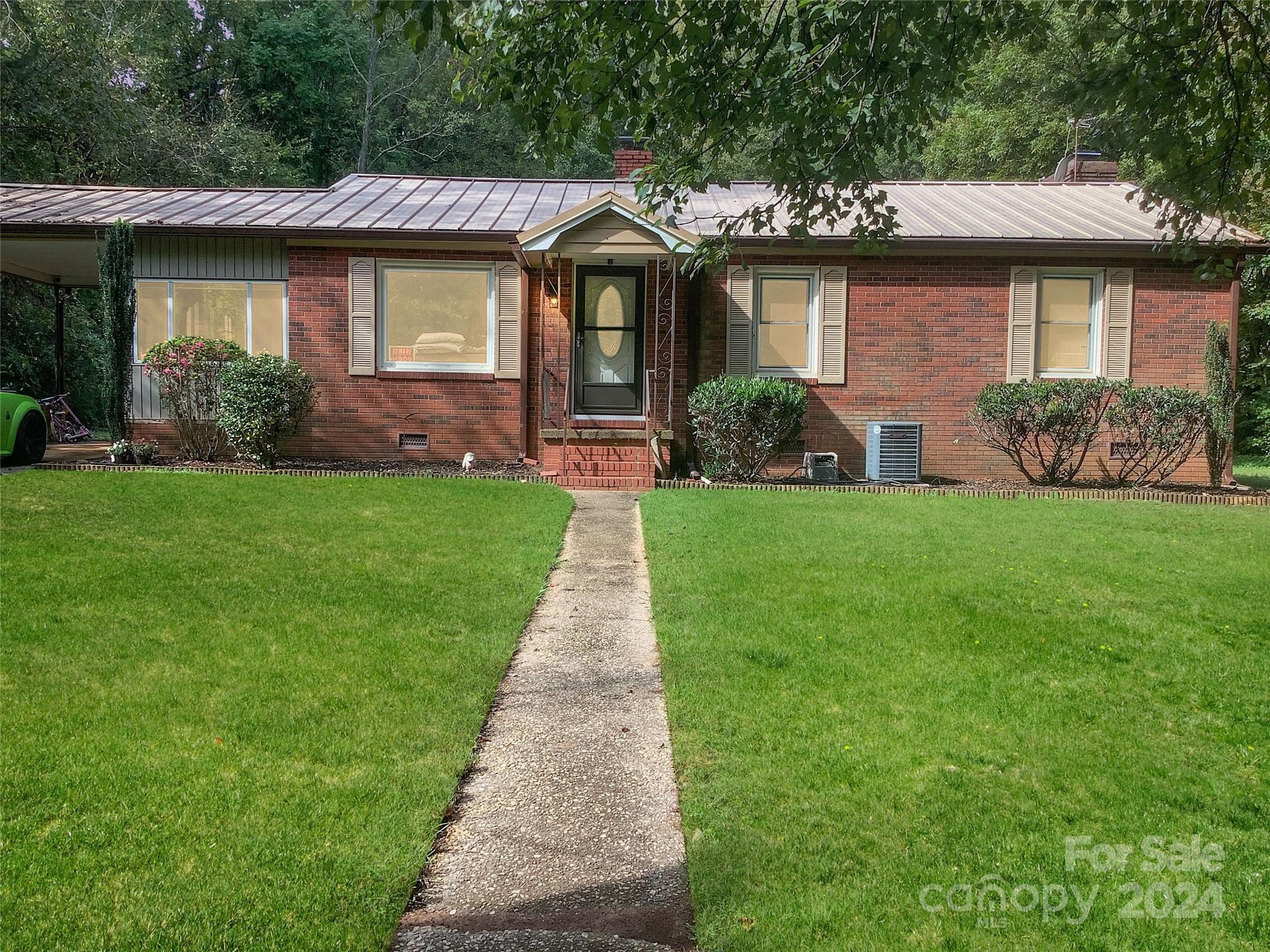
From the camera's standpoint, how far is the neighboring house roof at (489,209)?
42.8ft

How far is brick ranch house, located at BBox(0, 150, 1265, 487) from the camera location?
13.2m

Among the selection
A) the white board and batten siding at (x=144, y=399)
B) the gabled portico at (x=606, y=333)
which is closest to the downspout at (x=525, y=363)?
the gabled portico at (x=606, y=333)

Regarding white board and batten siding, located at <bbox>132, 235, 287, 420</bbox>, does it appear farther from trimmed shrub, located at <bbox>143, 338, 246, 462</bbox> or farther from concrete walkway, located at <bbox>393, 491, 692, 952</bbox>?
concrete walkway, located at <bbox>393, 491, 692, 952</bbox>

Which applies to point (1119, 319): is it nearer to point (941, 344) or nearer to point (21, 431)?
point (941, 344)

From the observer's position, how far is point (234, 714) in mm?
3979

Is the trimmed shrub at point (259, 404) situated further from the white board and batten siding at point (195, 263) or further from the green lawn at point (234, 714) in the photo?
the green lawn at point (234, 714)

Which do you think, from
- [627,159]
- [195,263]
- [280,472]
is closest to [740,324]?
[627,159]

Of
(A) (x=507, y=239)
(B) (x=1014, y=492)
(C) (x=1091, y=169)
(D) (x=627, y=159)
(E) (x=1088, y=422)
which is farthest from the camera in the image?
(C) (x=1091, y=169)

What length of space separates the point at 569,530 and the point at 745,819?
582cm

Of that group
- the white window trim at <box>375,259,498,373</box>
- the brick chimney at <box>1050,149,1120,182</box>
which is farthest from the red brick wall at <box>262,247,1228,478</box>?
the brick chimney at <box>1050,149,1120,182</box>

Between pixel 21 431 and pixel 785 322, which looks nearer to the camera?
pixel 21 431

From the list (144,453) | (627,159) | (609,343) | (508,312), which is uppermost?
(627,159)

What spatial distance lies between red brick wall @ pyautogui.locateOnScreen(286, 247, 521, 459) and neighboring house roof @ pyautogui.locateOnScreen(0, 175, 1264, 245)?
0.78 metres

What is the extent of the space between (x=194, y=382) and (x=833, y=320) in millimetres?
8457
